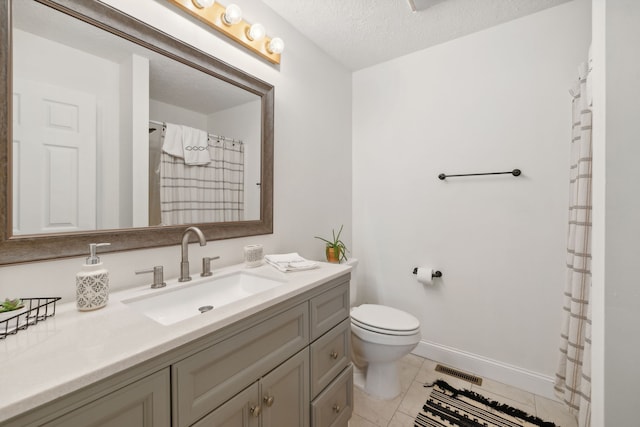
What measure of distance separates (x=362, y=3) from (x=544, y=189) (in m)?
1.61

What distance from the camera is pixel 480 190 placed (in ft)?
6.25

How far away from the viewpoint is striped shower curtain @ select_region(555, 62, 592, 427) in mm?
1397

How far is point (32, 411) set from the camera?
0.48m

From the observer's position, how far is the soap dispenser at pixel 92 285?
0.84 meters

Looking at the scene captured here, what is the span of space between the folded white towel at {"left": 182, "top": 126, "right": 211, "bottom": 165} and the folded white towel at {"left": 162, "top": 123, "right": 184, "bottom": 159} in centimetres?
2

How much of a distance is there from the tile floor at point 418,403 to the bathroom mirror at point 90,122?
1347 millimetres

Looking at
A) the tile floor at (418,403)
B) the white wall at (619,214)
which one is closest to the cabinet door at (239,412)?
the tile floor at (418,403)

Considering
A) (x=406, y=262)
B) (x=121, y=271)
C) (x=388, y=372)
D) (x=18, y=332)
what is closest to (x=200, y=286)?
(x=121, y=271)

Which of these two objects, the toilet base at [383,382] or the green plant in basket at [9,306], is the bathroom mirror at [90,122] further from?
the toilet base at [383,382]

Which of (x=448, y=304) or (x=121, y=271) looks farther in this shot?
(x=448, y=304)

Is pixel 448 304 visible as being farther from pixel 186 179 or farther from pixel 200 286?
pixel 186 179

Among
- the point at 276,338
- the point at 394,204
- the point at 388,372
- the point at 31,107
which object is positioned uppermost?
the point at 31,107

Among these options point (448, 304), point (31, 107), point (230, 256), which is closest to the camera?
point (31, 107)

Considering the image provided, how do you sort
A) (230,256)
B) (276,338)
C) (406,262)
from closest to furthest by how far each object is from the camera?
(276,338) → (230,256) → (406,262)
